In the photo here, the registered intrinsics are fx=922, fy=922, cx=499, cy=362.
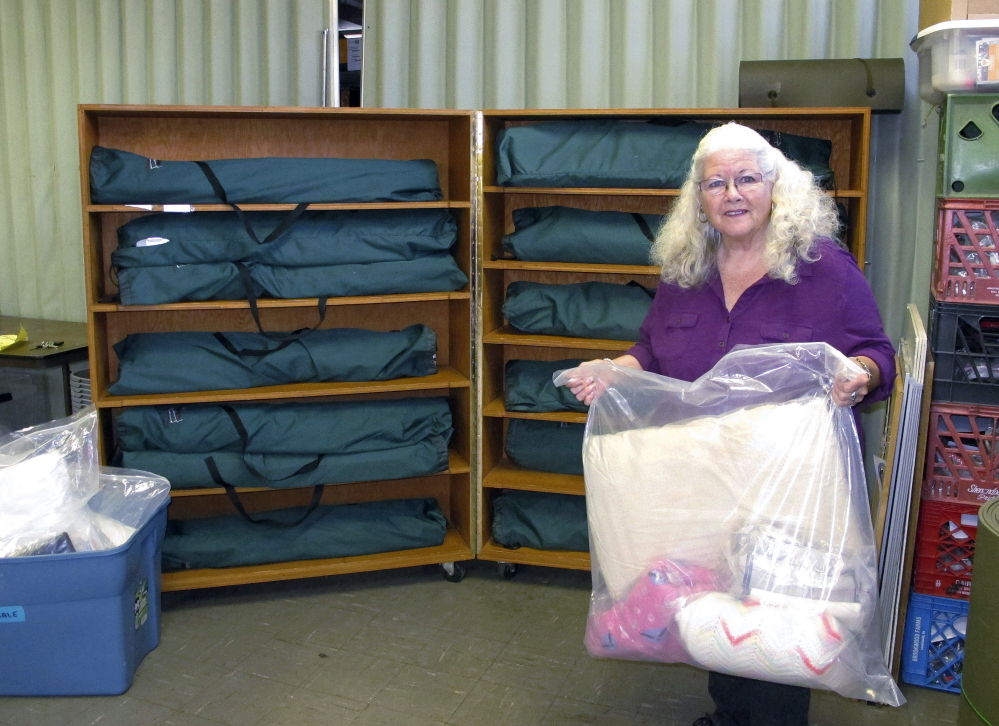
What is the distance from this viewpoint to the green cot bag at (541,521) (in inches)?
120

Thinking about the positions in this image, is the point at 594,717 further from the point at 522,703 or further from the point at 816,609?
the point at 816,609

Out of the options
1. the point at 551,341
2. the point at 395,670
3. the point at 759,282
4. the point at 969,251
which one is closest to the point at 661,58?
the point at 551,341

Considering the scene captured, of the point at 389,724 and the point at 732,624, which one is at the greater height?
the point at 732,624

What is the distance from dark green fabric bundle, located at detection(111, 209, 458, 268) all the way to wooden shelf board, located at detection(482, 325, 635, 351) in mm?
339

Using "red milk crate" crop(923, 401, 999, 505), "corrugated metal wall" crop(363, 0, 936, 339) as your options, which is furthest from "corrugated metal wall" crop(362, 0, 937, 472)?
"red milk crate" crop(923, 401, 999, 505)

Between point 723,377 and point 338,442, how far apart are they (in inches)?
61.5

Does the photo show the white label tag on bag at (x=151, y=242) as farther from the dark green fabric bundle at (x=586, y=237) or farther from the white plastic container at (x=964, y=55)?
the white plastic container at (x=964, y=55)

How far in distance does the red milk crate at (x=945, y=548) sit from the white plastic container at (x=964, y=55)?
1027mm

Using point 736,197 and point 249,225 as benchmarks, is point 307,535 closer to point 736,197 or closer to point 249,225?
point 249,225

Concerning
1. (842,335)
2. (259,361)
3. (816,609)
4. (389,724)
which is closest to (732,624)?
(816,609)

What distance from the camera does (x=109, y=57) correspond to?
3838 millimetres

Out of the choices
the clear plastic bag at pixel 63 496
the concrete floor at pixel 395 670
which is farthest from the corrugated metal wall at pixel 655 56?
the clear plastic bag at pixel 63 496

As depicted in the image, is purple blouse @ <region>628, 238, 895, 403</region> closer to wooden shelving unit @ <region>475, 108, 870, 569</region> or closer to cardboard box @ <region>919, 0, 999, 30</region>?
cardboard box @ <region>919, 0, 999, 30</region>

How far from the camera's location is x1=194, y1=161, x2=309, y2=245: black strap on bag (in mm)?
2732
